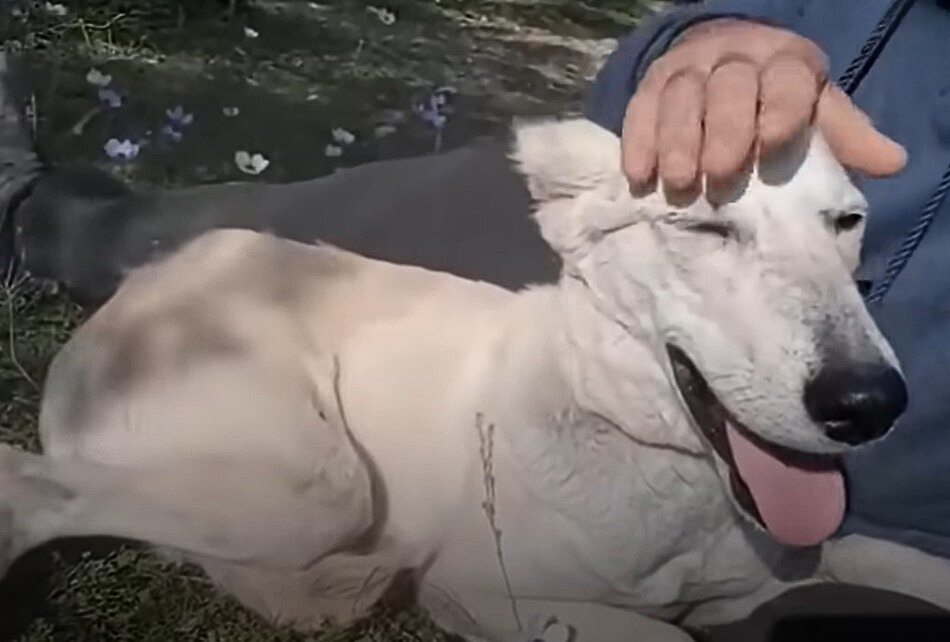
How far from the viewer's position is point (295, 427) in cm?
84

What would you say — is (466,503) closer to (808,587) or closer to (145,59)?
(808,587)

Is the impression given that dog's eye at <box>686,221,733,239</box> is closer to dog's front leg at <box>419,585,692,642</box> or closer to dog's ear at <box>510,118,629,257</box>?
dog's ear at <box>510,118,629,257</box>

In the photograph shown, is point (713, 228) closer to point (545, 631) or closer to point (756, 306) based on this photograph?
point (756, 306)

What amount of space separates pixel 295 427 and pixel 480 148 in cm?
19

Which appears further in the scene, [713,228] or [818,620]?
[818,620]

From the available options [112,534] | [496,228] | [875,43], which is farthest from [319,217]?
[875,43]

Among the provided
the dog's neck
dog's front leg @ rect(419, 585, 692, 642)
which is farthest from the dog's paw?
the dog's neck

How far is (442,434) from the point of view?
86 centimetres

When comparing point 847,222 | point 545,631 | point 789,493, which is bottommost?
point 545,631

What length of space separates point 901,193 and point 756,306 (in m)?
0.19

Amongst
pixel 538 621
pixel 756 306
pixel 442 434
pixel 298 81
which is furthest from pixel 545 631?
pixel 298 81

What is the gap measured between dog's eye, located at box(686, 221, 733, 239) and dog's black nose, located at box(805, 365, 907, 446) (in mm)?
81

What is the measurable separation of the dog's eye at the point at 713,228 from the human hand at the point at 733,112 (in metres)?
0.02

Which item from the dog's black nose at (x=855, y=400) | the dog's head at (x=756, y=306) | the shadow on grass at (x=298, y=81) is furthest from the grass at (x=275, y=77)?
the dog's black nose at (x=855, y=400)
